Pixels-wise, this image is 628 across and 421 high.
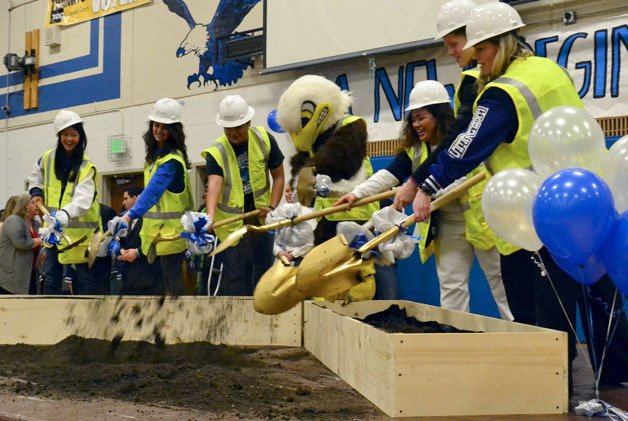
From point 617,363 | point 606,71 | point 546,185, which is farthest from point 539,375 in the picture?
point 606,71

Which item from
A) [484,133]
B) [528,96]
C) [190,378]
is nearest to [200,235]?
[190,378]

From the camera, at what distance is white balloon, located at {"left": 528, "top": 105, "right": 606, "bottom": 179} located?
267 cm

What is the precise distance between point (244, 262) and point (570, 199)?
9.49ft

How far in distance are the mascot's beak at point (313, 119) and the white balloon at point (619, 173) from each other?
2.06 m

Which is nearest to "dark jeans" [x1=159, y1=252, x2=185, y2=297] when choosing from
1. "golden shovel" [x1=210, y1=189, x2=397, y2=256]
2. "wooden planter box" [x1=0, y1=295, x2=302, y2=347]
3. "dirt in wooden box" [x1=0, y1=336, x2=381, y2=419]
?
"wooden planter box" [x1=0, y1=295, x2=302, y2=347]

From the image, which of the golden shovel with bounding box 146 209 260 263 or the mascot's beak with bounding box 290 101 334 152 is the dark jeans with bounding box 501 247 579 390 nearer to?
the mascot's beak with bounding box 290 101 334 152

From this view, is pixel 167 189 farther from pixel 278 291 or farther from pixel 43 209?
pixel 278 291

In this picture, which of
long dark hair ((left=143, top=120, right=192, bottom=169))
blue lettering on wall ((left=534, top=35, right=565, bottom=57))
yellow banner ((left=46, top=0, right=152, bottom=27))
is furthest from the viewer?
yellow banner ((left=46, top=0, right=152, bottom=27))

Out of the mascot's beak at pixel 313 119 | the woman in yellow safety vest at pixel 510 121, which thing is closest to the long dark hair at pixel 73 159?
the mascot's beak at pixel 313 119

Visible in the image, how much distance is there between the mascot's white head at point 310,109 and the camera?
4527 mm

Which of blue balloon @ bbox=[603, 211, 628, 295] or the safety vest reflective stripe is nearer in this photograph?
blue balloon @ bbox=[603, 211, 628, 295]

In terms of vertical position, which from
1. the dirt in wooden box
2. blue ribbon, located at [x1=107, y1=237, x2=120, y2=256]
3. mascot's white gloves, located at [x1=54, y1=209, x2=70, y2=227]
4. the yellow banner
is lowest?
the dirt in wooden box

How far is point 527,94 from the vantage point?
9.88 feet

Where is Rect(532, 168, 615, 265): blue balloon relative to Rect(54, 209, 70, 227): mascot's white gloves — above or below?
below
